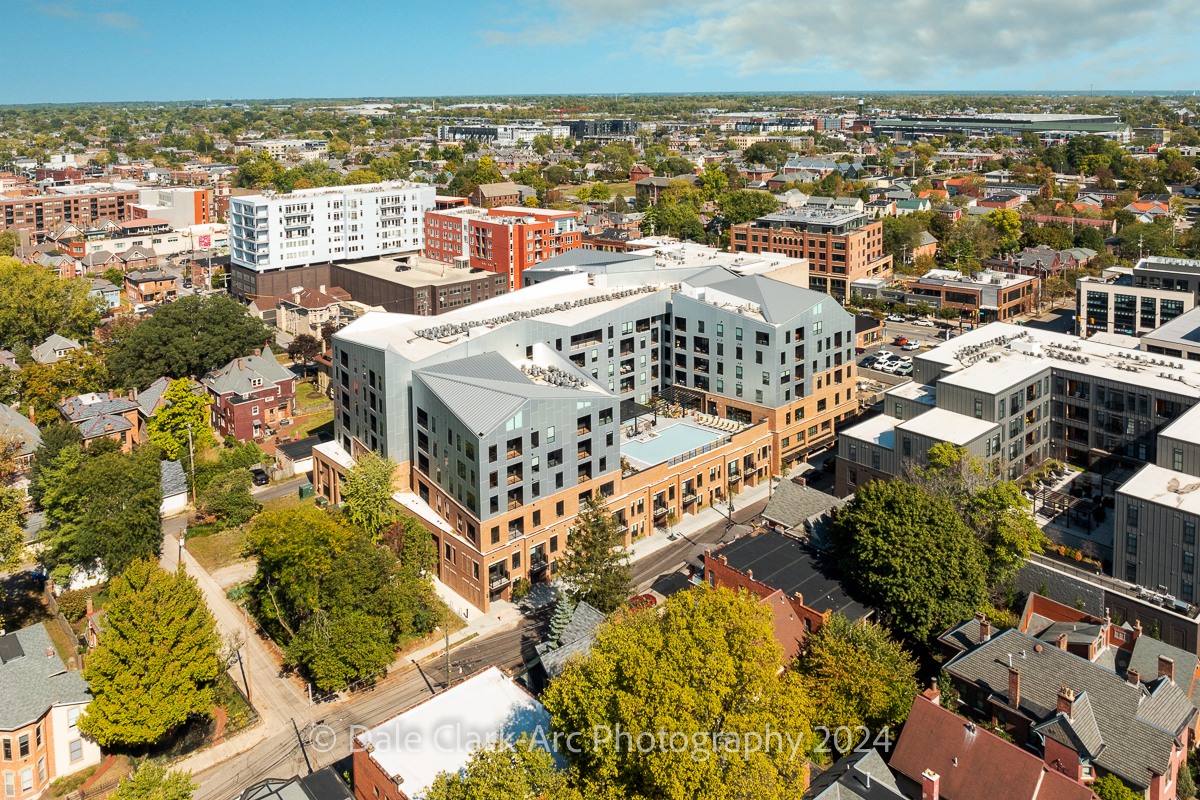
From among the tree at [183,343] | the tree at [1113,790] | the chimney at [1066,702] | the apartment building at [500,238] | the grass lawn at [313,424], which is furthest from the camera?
the apartment building at [500,238]

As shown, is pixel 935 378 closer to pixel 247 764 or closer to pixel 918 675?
pixel 918 675

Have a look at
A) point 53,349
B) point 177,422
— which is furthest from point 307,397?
point 53,349

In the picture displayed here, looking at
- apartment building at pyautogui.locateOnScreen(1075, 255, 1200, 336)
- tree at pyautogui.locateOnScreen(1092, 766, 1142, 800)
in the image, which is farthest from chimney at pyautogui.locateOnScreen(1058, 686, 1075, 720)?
apartment building at pyautogui.locateOnScreen(1075, 255, 1200, 336)

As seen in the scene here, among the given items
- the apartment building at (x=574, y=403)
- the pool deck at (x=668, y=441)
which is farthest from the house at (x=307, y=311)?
the pool deck at (x=668, y=441)

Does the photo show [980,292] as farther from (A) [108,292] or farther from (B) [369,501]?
(A) [108,292]

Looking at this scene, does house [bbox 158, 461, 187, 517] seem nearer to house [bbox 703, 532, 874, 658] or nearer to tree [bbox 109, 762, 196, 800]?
tree [bbox 109, 762, 196, 800]

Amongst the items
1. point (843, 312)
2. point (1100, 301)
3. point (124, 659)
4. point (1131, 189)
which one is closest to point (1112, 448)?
point (843, 312)

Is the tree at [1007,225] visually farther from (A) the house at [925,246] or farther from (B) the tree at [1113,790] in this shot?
(B) the tree at [1113,790]
